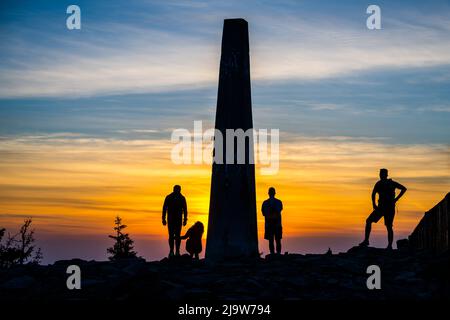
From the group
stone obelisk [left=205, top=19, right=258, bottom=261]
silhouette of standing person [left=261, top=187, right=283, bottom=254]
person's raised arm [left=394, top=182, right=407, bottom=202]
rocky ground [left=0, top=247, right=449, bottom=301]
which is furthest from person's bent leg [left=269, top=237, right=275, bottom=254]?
person's raised arm [left=394, top=182, right=407, bottom=202]

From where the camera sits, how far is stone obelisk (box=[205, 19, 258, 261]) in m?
23.5

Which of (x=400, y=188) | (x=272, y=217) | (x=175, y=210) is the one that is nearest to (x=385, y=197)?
(x=400, y=188)

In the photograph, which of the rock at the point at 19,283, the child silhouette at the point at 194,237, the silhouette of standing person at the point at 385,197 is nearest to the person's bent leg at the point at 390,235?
the silhouette of standing person at the point at 385,197

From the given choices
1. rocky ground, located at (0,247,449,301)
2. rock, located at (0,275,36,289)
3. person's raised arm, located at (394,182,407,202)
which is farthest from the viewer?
person's raised arm, located at (394,182,407,202)

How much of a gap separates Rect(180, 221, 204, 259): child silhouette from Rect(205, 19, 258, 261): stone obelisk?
2.27ft

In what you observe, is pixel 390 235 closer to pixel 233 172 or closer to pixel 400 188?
pixel 400 188

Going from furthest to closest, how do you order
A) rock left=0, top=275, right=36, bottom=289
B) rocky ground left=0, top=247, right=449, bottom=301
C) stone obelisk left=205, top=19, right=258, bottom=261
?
stone obelisk left=205, top=19, right=258, bottom=261, rock left=0, top=275, right=36, bottom=289, rocky ground left=0, top=247, right=449, bottom=301

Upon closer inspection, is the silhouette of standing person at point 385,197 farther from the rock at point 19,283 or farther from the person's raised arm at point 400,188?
the rock at point 19,283

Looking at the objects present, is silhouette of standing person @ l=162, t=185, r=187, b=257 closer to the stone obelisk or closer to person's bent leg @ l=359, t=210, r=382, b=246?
the stone obelisk

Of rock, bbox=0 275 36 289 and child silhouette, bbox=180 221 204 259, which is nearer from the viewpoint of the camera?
rock, bbox=0 275 36 289

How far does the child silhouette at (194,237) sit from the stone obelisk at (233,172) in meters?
0.69

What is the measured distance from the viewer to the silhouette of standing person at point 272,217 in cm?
2284
